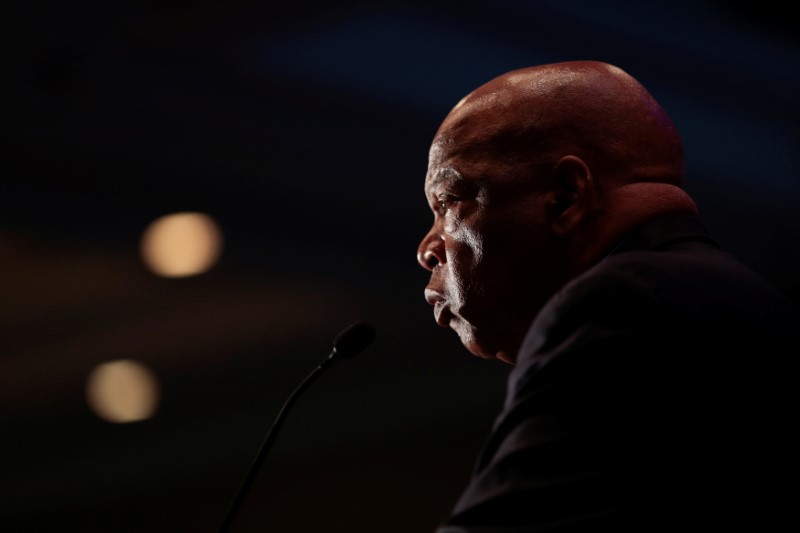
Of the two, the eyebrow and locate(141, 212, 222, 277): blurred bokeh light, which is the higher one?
the eyebrow

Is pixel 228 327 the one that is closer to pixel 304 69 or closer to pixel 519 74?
pixel 304 69

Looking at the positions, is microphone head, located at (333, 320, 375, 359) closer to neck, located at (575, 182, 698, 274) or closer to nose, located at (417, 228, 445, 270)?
nose, located at (417, 228, 445, 270)

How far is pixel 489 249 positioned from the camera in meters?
1.61

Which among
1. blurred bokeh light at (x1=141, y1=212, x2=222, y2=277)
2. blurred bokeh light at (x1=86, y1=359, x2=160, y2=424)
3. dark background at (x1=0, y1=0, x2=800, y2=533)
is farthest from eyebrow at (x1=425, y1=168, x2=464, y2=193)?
blurred bokeh light at (x1=86, y1=359, x2=160, y2=424)

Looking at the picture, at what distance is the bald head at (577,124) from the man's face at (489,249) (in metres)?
0.03

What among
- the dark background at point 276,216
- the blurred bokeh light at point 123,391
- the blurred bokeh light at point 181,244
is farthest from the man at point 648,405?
the blurred bokeh light at point 123,391

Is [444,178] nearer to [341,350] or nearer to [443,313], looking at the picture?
[443,313]

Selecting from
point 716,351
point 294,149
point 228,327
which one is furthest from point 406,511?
point 716,351

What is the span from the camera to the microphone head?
1.83m

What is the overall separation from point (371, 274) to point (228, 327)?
0.93 meters

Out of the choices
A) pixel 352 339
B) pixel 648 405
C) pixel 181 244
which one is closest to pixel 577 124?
pixel 352 339

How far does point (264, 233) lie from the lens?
4.86 m

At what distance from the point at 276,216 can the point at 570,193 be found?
3.29 metres

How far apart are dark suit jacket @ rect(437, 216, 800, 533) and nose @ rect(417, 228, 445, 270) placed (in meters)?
0.53
